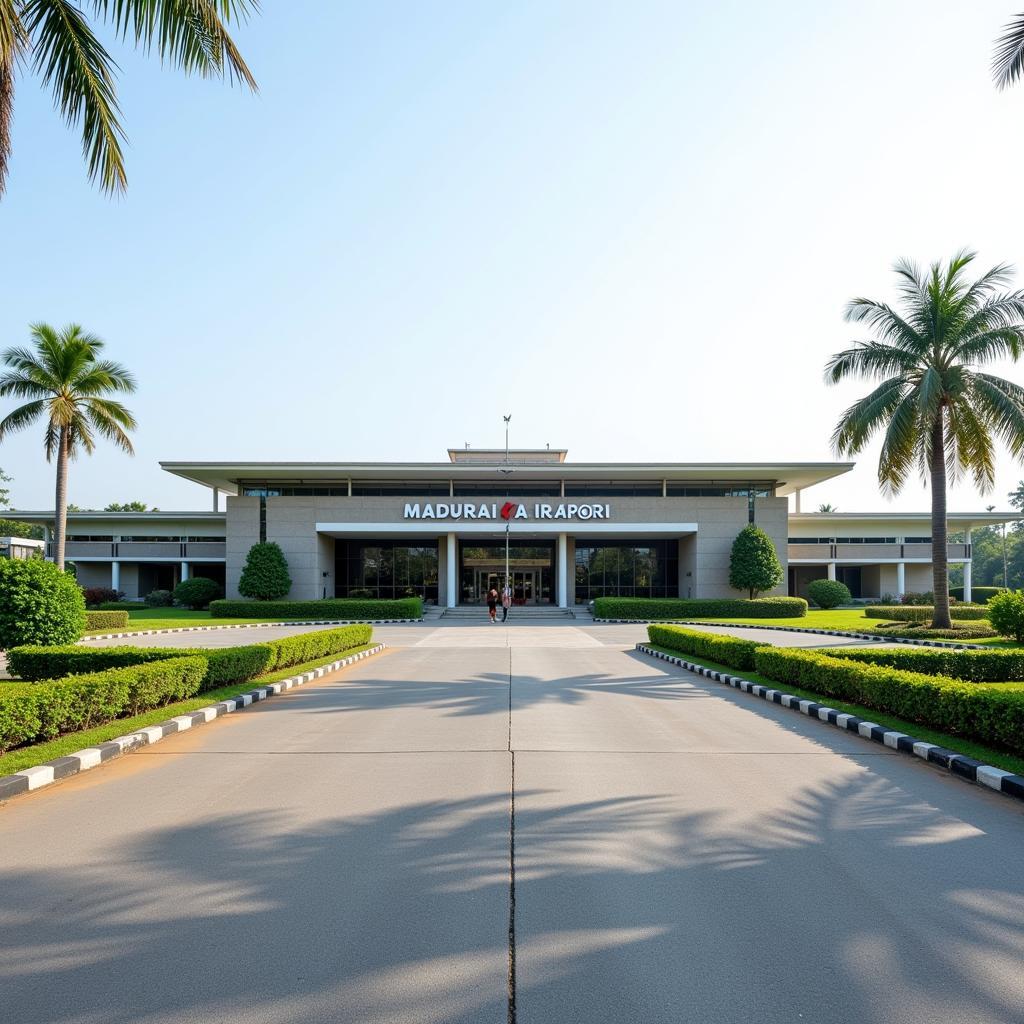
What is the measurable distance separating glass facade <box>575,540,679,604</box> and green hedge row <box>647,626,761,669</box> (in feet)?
82.2

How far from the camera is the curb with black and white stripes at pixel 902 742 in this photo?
6703 mm

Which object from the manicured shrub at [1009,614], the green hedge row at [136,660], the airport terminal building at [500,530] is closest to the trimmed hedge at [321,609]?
the airport terminal building at [500,530]

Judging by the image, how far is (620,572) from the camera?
153 feet

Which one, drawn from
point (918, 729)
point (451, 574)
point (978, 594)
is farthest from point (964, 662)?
point (978, 594)

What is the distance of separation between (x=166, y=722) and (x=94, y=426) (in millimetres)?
26929

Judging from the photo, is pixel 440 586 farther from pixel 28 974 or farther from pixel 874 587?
pixel 28 974

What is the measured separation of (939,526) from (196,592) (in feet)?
114

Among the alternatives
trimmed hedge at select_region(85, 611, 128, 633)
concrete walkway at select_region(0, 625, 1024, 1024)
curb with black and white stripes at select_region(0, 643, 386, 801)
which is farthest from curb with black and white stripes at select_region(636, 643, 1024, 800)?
trimmed hedge at select_region(85, 611, 128, 633)

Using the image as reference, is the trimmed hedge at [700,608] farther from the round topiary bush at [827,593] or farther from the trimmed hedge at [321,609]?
the trimmed hedge at [321,609]

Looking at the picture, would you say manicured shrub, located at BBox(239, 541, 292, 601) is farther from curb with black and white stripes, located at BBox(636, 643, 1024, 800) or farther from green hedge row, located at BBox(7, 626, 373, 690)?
curb with black and white stripes, located at BBox(636, 643, 1024, 800)

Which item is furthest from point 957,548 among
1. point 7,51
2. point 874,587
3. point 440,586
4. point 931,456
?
point 7,51

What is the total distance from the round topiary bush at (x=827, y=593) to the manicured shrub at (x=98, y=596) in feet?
128

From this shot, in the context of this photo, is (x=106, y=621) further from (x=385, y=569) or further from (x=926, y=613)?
(x=926, y=613)

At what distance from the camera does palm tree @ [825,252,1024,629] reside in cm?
2416
